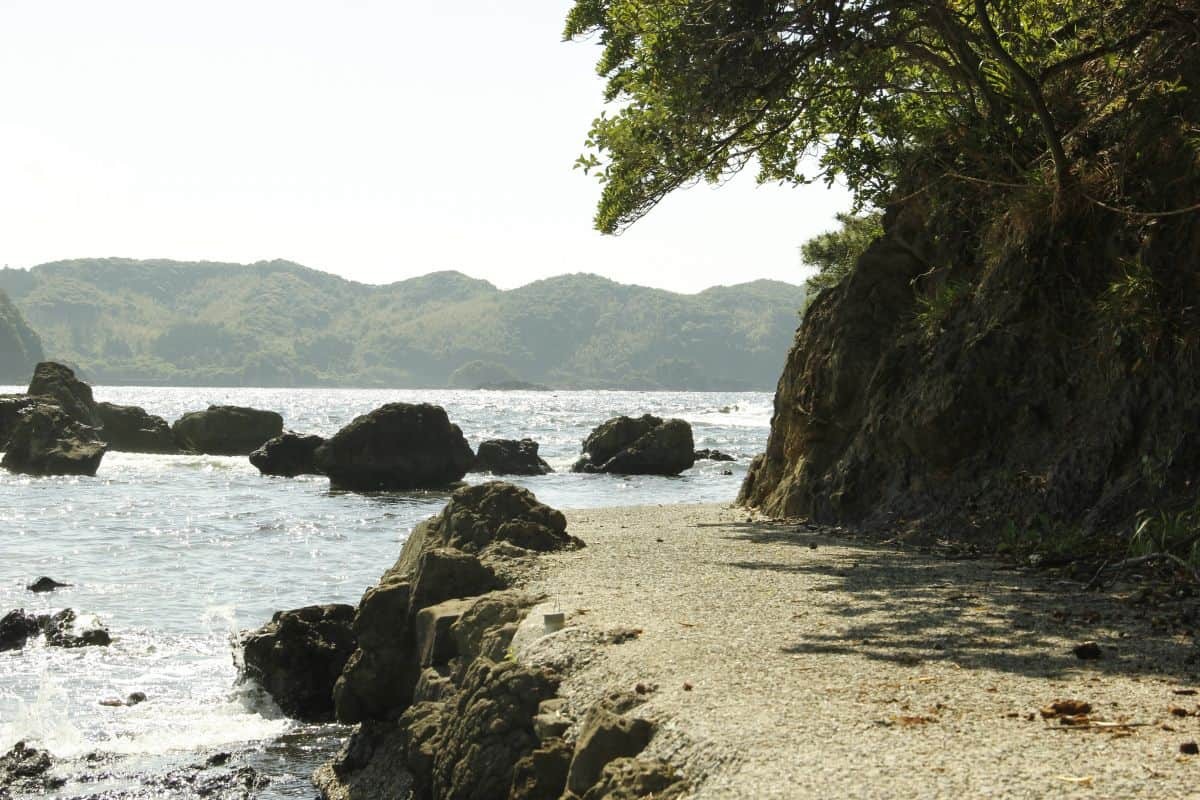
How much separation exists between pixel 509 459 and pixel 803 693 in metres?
40.9

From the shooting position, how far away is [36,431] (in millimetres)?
44031

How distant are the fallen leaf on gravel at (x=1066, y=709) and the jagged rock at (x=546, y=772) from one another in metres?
2.57

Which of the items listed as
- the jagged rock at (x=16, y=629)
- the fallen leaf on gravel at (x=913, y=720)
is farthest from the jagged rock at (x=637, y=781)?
the jagged rock at (x=16, y=629)

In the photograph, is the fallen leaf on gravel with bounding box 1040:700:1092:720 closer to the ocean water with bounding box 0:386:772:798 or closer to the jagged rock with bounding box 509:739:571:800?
the jagged rock with bounding box 509:739:571:800

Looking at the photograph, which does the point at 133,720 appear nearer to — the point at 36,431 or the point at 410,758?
the point at 410,758

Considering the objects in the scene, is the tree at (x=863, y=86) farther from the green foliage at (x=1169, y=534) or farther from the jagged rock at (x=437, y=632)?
the jagged rock at (x=437, y=632)

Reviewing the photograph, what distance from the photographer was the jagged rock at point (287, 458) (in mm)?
45094

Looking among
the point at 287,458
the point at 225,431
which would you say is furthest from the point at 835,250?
the point at 225,431

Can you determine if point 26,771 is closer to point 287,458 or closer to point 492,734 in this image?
point 492,734

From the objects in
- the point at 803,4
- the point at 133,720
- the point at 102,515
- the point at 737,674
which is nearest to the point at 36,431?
the point at 102,515

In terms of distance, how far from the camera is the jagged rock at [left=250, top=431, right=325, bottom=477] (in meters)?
45.1

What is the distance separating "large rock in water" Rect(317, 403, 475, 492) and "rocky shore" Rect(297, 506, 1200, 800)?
27.7 metres

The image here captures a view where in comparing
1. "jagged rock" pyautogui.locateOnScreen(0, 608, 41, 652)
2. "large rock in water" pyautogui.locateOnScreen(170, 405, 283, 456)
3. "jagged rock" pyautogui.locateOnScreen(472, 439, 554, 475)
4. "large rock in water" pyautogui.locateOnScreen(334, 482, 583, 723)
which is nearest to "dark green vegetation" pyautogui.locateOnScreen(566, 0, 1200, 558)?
"large rock in water" pyautogui.locateOnScreen(334, 482, 583, 723)

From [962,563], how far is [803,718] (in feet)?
20.3
